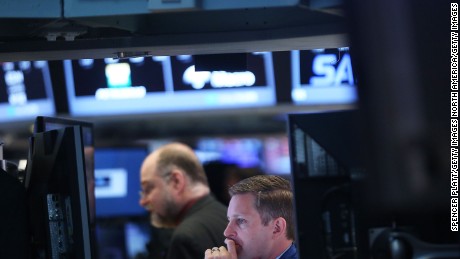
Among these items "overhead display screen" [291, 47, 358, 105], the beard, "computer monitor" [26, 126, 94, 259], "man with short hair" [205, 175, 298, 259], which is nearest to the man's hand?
"man with short hair" [205, 175, 298, 259]

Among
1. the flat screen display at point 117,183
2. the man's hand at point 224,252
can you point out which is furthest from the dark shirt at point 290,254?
the flat screen display at point 117,183

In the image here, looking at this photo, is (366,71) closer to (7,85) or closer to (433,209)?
(433,209)

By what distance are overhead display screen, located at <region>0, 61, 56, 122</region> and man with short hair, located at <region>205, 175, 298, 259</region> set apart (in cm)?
390

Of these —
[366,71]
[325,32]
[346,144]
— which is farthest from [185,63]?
[366,71]

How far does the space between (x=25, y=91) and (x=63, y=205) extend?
4.00 metres

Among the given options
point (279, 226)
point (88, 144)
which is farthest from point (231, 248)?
point (88, 144)

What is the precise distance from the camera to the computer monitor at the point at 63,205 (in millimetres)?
3143

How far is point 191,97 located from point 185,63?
1.01 feet

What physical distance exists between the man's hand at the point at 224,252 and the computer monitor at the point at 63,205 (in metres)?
0.48

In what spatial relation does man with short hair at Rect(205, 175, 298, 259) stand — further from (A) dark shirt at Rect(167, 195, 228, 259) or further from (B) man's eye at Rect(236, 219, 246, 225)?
(A) dark shirt at Rect(167, 195, 228, 259)

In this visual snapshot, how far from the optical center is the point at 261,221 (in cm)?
317

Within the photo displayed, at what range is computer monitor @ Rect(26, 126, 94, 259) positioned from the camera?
3.14m

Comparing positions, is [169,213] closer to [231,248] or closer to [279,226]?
[231,248]

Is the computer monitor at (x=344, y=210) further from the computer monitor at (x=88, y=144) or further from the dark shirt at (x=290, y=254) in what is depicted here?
the computer monitor at (x=88, y=144)
